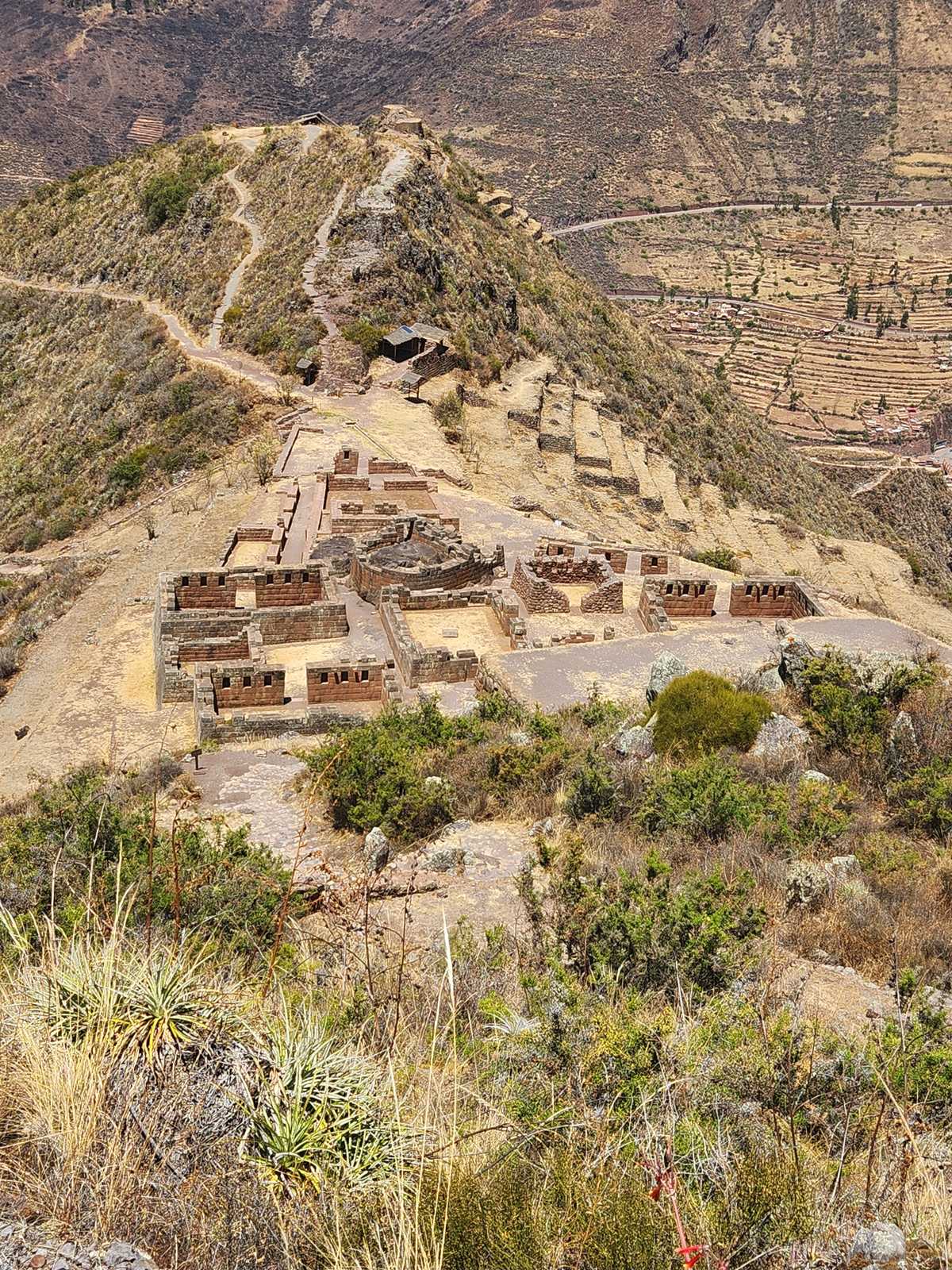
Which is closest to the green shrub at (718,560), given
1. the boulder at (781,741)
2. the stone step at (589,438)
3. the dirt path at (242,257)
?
the stone step at (589,438)

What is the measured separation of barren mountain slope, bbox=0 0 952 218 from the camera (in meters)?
142

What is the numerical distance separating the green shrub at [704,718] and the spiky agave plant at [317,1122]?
9.64 metres

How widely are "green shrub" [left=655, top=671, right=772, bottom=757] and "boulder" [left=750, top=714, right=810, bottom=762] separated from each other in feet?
0.41

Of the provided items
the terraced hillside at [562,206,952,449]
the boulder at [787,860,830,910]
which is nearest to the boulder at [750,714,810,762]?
the boulder at [787,860,830,910]

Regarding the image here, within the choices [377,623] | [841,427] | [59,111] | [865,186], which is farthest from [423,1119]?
[59,111]

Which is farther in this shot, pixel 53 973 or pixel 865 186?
pixel 865 186

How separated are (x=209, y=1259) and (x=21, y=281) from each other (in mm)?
63637

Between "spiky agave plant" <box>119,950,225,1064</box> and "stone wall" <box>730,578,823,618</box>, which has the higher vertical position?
"spiky agave plant" <box>119,950,225,1064</box>

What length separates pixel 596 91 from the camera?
152 m

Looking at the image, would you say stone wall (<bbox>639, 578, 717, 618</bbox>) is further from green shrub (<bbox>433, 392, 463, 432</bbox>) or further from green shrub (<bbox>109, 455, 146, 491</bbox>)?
green shrub (<bbox>109, 455, 146, 491</bbox>)

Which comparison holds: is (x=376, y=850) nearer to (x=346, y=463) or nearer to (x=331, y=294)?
(x=346, y=463)

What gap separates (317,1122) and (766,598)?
64.7ft

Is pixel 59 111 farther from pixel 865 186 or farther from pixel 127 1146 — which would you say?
pixel 127 1146

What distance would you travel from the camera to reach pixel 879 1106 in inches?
209
